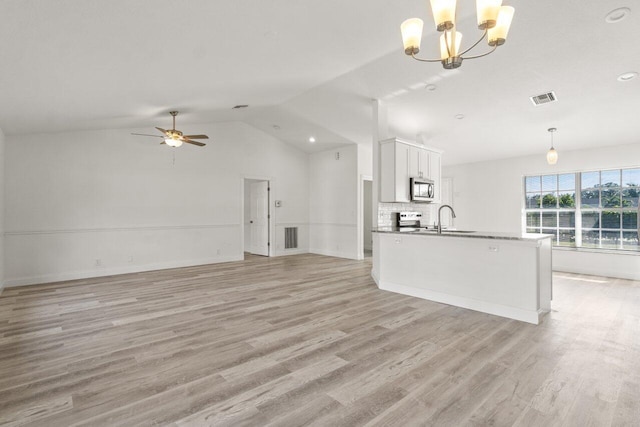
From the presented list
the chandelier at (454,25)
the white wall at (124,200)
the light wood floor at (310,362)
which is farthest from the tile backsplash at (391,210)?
the white wall at (124,200)

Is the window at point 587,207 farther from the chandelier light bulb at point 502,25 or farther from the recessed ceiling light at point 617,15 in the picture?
the chandelier light bulb at point 502,25

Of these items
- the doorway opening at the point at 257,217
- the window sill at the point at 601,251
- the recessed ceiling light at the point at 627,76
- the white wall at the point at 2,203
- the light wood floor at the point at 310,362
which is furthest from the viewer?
the doorway opening at the point at 257,217

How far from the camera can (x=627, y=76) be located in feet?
12.8

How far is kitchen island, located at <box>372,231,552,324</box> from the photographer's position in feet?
11.4

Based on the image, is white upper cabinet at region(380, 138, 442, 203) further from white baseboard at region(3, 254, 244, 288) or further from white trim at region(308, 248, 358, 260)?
white baseboard at region(3, 254, 244, 288)

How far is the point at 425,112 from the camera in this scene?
553 cm

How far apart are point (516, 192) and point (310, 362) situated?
681 cm

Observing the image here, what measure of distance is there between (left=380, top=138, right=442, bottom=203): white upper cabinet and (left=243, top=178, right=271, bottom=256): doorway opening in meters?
4.02

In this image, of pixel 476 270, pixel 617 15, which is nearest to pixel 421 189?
pixel 476 270

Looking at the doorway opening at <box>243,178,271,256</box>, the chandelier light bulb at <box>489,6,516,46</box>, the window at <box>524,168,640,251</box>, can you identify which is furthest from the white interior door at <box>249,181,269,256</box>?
the chandelier light bulb at <box>489,6,516,46</box>

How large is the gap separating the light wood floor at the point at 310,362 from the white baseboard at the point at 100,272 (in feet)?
3.02

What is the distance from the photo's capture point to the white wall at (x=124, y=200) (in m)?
5.41

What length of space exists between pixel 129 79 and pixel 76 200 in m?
3.51

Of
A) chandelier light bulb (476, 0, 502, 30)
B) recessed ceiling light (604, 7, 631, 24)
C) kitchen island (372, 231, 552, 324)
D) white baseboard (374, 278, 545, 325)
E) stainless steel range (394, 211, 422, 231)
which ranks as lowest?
white baseboard (374, 278, 545, 325)
